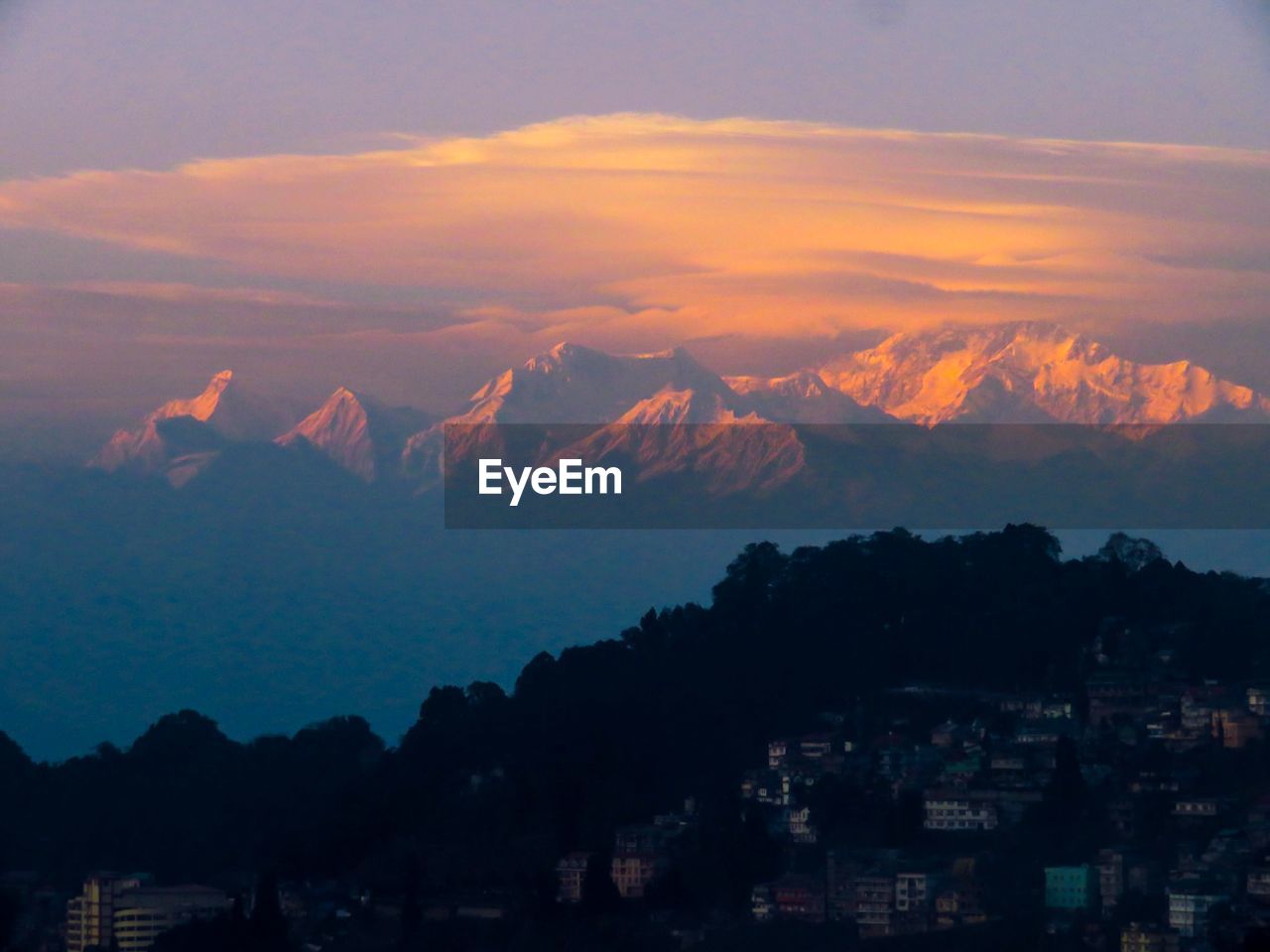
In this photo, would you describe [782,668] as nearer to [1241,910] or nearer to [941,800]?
[941,800]

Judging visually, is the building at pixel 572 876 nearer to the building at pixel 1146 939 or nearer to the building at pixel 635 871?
the building at pixel 635 871

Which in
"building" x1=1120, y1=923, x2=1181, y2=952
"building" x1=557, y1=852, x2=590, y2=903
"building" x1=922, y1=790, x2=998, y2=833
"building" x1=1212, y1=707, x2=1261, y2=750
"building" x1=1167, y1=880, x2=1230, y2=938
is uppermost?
"building" x1=1212, y1=707, x2=1261, y2=750

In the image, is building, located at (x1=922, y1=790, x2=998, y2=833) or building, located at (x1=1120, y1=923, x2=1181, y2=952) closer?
building, located at (x1=1120, y1=923, x2=1181, y2=952)

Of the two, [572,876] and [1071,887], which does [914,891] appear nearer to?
[1071,887]

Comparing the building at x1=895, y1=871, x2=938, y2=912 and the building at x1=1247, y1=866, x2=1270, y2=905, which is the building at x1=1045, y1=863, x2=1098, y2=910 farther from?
the building at x1=1247, y1=866, x2=1270, y2=905

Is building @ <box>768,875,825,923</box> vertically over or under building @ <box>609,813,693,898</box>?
under

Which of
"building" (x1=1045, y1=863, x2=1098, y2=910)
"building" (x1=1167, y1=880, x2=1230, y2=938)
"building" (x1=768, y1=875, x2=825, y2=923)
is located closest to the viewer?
"building" (x1=1167, y1=880, x2=1230, y2=938)

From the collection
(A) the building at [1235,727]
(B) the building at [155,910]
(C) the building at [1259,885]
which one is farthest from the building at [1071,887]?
(B) the building at [155,910]

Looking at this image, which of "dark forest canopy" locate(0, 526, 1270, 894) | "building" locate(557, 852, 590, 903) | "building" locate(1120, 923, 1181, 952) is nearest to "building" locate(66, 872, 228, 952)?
"dark forest canopy" locate(0, 526, 1270, 894)
